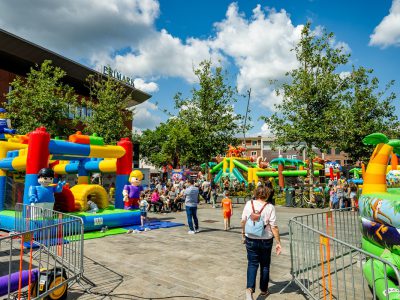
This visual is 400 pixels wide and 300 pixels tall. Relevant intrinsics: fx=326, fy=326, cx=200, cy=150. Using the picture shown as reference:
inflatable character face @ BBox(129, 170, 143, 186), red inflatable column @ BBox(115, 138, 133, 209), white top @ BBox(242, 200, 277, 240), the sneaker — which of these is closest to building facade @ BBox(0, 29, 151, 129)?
red inflatable column @ BBox(115, 138, 133, 209)

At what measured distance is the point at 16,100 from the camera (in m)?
22.5

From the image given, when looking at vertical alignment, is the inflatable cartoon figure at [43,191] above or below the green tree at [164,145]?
below

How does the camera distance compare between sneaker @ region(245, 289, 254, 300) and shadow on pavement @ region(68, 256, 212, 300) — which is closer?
sneaker @ region(245, 289, 254, 300)

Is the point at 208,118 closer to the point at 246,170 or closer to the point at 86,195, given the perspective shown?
the point at 246,170

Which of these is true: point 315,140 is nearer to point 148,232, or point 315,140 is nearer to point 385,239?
point 148,232

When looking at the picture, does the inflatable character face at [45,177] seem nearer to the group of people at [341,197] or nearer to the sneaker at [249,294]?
the sneaker at [249,294]

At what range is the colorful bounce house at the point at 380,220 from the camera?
4355 millimetres

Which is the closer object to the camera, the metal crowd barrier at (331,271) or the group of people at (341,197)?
the metal crowd barrier at (331,271)

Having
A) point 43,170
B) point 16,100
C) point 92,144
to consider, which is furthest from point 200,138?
point 43,170

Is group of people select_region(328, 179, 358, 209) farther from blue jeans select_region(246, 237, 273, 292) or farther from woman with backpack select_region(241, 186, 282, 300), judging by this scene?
blue jeans select_region(246, 237, 273, 292)

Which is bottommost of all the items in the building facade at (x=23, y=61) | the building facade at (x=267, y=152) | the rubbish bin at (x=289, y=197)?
the rubbish bin at (x=289, y=197)

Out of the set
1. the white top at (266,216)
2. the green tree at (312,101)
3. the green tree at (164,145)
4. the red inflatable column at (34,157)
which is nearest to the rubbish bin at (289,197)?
the green tree at (312,101)

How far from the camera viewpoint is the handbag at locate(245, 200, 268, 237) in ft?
16.0

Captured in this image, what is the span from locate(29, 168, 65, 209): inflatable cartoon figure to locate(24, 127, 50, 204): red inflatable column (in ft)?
1.78
